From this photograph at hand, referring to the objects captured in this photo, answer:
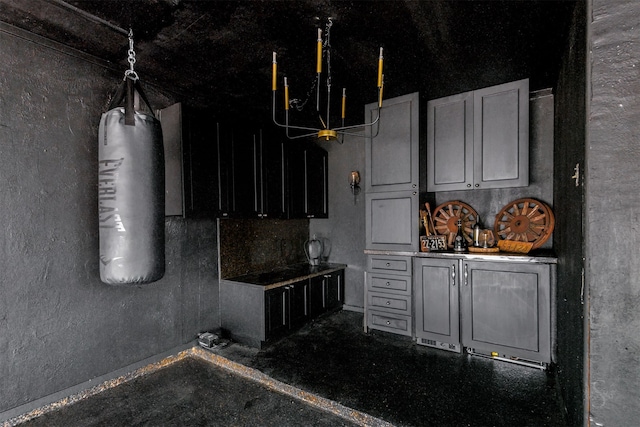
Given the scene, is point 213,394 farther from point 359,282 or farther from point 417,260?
point 359,282

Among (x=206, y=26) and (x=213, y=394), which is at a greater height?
(x=206, y=26)

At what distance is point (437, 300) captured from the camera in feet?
9.77

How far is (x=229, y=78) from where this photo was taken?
2.82 m

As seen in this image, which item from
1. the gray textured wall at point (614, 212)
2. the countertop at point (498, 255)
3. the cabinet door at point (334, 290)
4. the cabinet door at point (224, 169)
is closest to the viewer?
the gray textured wall at point (614, 212)

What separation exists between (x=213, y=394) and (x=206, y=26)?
252cm

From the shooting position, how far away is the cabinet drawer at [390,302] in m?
3.16

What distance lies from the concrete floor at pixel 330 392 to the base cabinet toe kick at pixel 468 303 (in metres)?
0.16

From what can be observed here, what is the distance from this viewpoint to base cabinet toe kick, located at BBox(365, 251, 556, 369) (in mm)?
2557

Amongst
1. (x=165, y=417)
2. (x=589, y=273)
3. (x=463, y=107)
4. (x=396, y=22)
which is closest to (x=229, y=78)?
(x=396, y=22)

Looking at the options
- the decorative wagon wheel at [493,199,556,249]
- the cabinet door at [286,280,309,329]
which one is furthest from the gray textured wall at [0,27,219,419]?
the decorative wagon wheel at [493,199,556,249]

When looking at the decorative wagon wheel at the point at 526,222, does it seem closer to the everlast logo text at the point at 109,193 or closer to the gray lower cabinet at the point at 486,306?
the gray lower cabinet at the point at 486,306

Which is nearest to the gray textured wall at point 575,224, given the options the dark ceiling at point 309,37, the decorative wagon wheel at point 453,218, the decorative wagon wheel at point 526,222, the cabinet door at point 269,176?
the dark ceiling at point 309,37

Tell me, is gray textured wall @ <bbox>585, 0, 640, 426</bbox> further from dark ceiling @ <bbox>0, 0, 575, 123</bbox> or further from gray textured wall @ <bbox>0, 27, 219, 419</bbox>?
gray textured wall @ <bbox>0, 27, 219, 419</bbox>

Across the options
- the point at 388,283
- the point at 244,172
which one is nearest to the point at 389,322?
the point at 388,283
